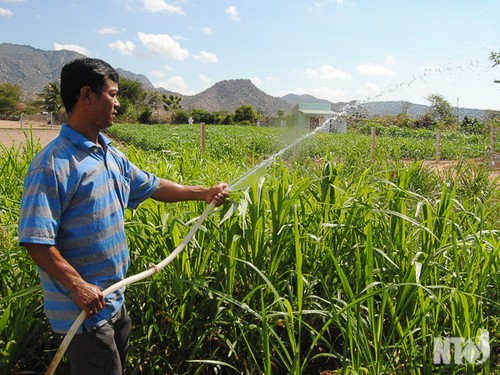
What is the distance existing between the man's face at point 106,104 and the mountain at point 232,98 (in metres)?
138

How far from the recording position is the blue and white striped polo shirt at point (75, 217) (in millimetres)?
1354

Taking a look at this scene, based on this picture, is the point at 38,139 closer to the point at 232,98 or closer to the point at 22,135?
the point at 22,135

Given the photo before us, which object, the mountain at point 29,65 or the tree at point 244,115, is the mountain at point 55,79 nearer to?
A: the mountain at point 29,65

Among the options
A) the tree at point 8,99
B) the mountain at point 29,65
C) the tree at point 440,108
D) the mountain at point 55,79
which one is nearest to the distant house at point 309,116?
the tree at point 440,108

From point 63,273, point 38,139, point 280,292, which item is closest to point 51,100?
point 38,139

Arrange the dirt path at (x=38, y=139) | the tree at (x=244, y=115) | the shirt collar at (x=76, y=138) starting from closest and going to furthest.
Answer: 1. the shirt collar at (x=76, y=138)
2. the dirt path at (x=38, y=139)
3. the tree at (x=244, y=115)

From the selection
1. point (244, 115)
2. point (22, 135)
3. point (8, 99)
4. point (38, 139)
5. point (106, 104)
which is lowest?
point (38, 139)

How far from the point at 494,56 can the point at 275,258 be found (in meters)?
22.1

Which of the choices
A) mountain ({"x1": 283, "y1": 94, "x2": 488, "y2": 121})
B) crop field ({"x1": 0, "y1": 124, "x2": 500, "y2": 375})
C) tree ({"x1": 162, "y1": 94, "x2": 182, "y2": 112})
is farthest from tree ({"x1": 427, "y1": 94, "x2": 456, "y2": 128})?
tree ({"x1": 162, "y1": 94, "x2": 182, "y2": 112})

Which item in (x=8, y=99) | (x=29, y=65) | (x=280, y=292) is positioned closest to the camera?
(x=280, y=292)

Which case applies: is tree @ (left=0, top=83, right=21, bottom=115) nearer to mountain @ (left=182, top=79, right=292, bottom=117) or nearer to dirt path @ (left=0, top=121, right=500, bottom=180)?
mountain @ (left=182, top=79, right=292, bottom=117)

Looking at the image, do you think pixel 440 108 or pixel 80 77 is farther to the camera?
pixel 440 108

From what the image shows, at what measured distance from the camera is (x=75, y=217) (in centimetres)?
146

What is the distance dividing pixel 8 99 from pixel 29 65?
10145 cm
